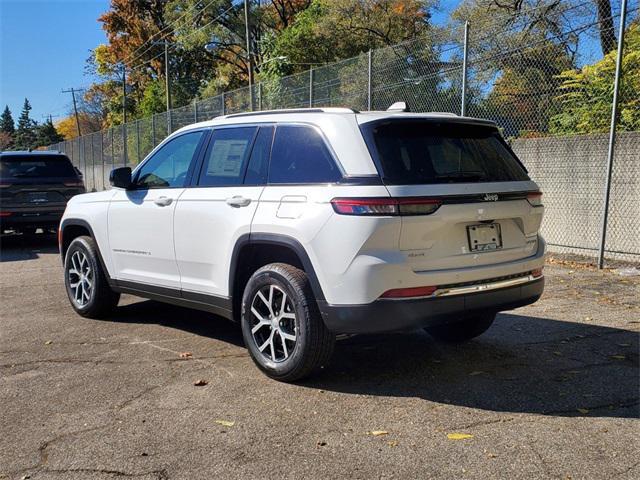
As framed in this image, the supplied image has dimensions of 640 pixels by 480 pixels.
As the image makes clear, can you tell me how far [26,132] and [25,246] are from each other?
424 feet

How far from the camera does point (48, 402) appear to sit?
4.07m

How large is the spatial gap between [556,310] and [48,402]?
475cm

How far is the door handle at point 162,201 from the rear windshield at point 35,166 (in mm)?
7861

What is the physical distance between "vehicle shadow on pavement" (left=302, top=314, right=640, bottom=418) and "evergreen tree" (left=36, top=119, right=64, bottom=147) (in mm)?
115777

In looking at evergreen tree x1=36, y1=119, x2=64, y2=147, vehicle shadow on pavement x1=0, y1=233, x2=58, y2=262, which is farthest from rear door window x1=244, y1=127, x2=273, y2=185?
evergreen tree x1=36, y1=119, x2=64, y2=147

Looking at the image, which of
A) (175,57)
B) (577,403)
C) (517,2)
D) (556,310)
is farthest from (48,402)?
(175,57)

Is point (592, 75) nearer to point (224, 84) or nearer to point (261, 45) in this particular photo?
point (261, 45)

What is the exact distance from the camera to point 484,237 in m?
4.16

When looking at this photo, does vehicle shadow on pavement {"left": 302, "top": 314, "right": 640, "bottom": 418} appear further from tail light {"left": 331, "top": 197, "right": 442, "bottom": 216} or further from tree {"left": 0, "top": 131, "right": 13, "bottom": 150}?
tree {"left": 0, "top": 131, "right": 13, "bottom": 150}

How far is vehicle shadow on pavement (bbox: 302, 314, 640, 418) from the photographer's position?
400 cm

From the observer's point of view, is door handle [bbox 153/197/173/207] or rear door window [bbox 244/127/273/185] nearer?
A: rear door window [bbox 244/127/273/185]

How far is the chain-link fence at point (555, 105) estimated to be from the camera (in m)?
8.52

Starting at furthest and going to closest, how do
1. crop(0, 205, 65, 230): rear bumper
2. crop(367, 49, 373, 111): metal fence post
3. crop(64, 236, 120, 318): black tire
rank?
crop(0, 205, 65, 230): rear bumper < crop(367, 49, 373, 111): metal fence post < crop(64, 236, 120, 318): black tire

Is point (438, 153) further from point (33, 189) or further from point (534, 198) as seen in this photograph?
point (33, 189)
